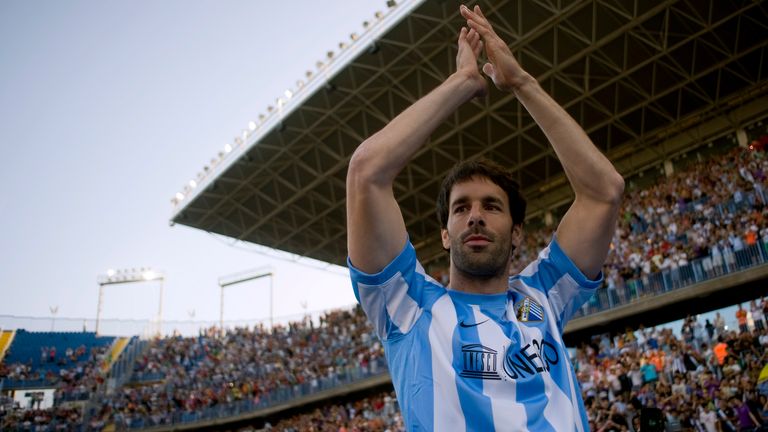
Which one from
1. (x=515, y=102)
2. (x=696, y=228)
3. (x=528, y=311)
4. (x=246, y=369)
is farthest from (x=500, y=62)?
(x=246, y=369)

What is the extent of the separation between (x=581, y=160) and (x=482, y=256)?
560 millimetres

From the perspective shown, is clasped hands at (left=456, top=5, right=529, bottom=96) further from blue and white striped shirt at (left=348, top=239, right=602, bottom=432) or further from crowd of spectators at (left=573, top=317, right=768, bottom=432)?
crowd of spectators at (left=573, top=317, right=768, bottom=432)

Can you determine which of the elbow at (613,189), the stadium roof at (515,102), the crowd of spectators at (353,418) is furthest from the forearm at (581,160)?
the stadium roof at (515,102)

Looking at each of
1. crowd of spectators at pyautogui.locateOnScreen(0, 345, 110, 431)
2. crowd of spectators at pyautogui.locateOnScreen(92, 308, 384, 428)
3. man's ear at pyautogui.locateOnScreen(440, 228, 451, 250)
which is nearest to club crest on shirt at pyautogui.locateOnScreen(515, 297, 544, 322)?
man's ear at pyautogui.locateOnScreen(440, 228, 451, 250)

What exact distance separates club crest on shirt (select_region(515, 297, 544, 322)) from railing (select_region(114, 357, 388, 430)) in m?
23.5

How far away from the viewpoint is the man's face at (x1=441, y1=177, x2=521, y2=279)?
218cm

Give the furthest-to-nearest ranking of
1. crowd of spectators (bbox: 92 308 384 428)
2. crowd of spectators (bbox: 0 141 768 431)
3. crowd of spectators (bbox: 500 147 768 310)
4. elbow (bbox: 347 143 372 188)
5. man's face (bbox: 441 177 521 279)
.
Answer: crowd of spectators (bbox: 92 308 384 428)
crowd of spectators (bbox: 500 147 768 310)
crowd of spectators (bbox: 0 141 768 431)
man's face (bbox: 441 177 521 279)
elbow (bbox: 347 143 372 188)

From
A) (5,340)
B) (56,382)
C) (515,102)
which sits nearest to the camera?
(515,102)

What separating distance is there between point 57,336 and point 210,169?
58.8ft

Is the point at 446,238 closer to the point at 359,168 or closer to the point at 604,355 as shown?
the point at 359,168

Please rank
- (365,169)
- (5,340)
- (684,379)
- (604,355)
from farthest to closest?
(5,340) < (604,355) < (684,379) < (365,169)

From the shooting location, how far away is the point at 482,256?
85.7 inches

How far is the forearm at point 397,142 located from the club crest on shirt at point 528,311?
724 millimetres

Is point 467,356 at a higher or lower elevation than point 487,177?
lower
